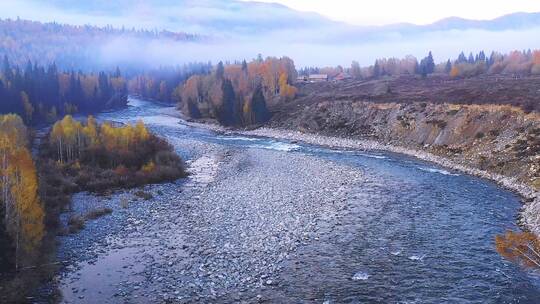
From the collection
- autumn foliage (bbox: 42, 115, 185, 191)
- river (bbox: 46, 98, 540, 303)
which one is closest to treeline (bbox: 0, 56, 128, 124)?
autumn foliage (bbox: 42, 115, 185, 191)

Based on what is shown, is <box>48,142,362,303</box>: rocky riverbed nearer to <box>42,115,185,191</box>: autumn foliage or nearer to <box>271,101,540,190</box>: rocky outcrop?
<box>42,115,185,191</box>: autumn foliage

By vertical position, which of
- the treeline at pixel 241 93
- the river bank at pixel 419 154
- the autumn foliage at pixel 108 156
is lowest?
the river bank at pixel 419 154

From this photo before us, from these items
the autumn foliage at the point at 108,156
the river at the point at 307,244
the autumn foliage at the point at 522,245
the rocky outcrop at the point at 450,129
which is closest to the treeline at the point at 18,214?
the river at the point at 307,244

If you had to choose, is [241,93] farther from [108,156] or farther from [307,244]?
[307,244]

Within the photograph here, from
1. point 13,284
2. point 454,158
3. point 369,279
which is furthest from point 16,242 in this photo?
point 454,158

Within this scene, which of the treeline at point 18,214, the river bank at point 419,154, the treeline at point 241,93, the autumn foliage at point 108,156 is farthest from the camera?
the treeline at point 241,93

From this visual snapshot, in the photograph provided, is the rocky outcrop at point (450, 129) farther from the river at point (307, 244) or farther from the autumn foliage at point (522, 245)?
the autumn foliage at point (522, 245)
